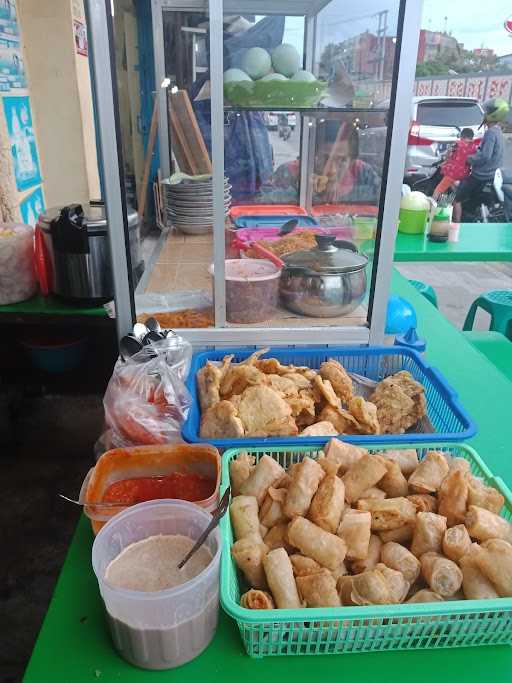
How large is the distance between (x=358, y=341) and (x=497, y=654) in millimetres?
966

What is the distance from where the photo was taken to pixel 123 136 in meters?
1.39

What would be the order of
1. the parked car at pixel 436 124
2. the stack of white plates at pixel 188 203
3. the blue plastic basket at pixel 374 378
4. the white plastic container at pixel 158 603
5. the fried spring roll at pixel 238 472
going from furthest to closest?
the parked car at pixel 436 124
the stack of white plates at pixel 188 203
the blue plastic basket at pixel 374 378
the fried spring roll at pixel 238 472
the white plastic container at pixel 158 603

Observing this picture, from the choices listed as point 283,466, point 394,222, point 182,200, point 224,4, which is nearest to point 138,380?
point 283,466

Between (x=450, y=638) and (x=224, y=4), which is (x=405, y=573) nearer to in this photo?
(x=450, y=638)

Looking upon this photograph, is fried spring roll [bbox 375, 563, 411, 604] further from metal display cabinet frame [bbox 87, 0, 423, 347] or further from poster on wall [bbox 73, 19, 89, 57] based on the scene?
poster on wall [bbox 73, 19, 89, 57]

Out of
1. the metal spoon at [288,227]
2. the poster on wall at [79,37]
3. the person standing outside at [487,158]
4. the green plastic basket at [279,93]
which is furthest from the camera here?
the person standing outside at [487,158]

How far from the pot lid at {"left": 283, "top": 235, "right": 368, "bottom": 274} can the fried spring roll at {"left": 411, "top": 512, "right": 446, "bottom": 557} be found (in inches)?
34.1

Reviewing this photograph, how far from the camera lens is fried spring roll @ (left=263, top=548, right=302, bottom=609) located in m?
0.88

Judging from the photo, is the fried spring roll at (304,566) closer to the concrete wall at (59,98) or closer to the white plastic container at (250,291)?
the white plastic container at (250,291)

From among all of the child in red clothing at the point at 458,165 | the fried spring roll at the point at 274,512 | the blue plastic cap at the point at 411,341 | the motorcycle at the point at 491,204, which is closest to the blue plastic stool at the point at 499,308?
the blue plastic cap at the point at 411,341

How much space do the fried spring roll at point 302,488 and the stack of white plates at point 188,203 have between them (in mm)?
1057

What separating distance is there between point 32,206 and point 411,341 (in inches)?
94.5

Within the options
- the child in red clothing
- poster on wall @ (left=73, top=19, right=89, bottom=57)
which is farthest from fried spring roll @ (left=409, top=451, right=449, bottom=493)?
the child in red clothing

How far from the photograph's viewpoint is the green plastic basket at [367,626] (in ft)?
2.71
